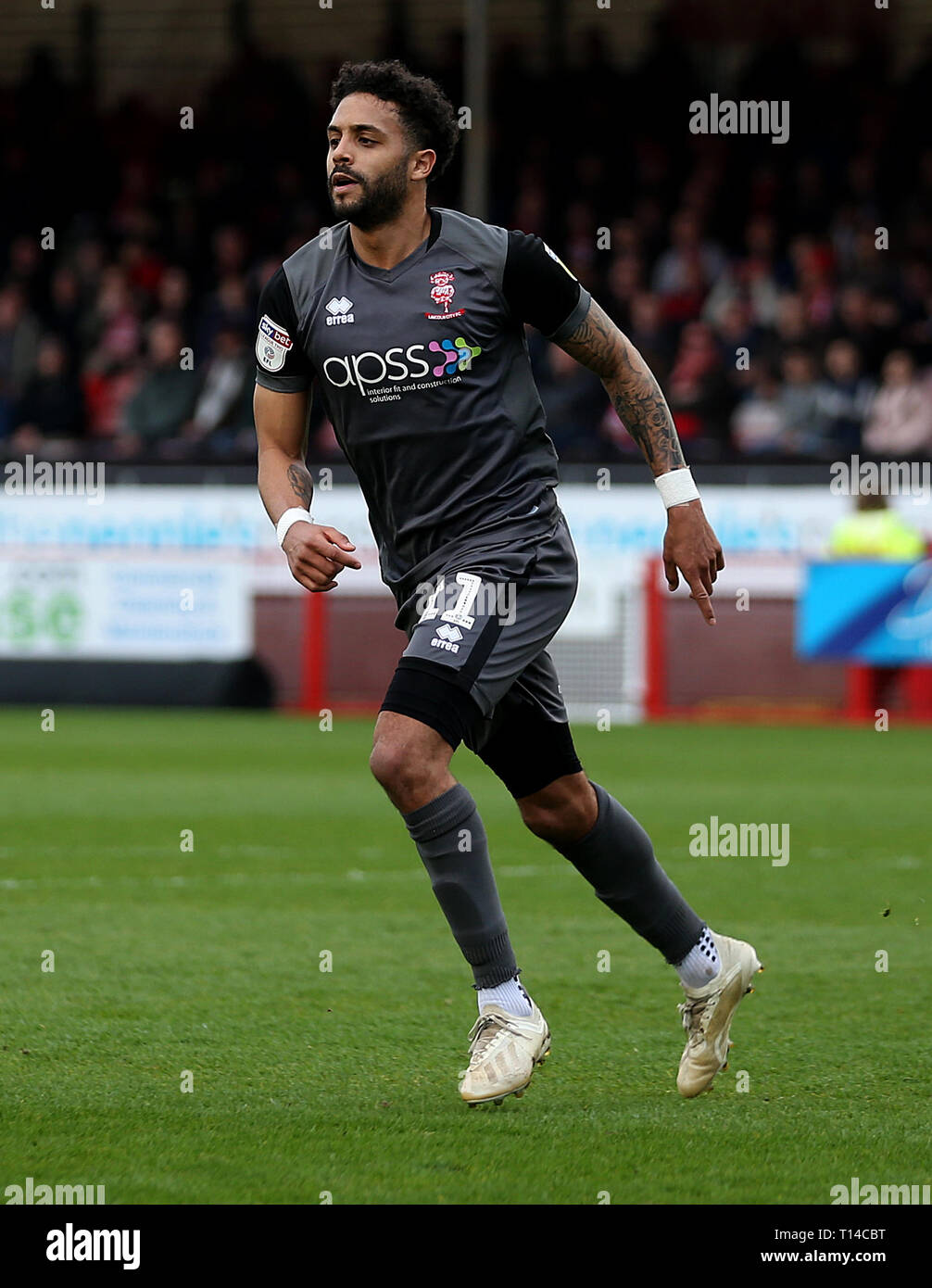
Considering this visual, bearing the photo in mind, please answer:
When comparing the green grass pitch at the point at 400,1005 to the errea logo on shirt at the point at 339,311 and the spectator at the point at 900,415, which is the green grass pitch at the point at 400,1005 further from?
the spectator at the point at 900,415

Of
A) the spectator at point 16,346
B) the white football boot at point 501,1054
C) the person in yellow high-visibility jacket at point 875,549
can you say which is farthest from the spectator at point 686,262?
the white football boot at point 501,1054

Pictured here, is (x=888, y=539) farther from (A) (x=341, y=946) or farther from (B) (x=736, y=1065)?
(B) (x=736, y=1065)

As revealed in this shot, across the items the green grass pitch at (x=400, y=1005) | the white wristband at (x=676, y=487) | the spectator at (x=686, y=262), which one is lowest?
the green grass pitch at (x=400, y=1005)

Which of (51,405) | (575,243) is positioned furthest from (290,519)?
(575,243)

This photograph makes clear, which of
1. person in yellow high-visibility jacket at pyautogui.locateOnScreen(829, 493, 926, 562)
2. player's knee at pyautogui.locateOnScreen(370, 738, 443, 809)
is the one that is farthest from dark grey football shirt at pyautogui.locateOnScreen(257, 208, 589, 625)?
person in yellow high-visibility jacket at pyautogui.locateOnScreen(829, 493, 926, 562)

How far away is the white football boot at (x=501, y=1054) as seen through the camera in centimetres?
444

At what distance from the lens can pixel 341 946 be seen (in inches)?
264

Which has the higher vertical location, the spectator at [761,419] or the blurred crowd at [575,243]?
the blurred crowd at [575,243]

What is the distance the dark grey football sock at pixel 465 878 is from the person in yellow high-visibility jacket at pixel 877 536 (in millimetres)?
10113

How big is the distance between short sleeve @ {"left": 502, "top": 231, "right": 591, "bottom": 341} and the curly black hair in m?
0.29

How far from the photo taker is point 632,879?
487 centimetres
